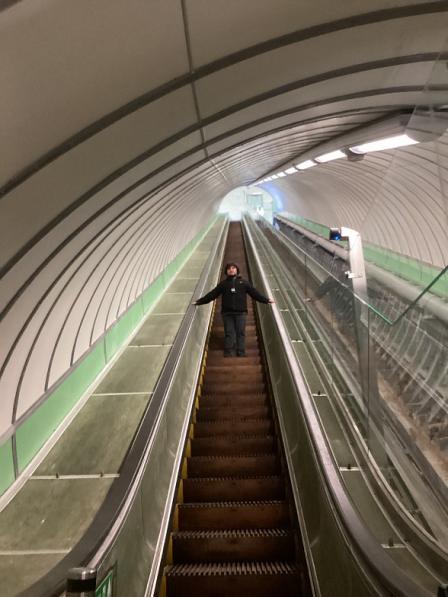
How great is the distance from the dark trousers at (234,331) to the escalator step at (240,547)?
4.22 metres

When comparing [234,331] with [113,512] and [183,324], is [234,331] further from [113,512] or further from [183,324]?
[113,512]

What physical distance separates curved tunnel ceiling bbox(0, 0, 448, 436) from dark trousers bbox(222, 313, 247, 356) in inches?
98.2

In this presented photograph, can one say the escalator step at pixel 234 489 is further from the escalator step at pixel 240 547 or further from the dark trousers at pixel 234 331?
the dark trousers at pixel 234 331

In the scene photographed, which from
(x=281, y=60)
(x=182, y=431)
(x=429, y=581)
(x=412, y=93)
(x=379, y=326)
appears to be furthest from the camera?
(x=182, y=431)

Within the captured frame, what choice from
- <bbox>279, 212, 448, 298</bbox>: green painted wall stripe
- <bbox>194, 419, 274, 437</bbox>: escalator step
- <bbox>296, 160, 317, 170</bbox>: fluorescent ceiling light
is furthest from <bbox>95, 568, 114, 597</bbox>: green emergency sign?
<bbox>296, 160, 317, 170</bbox>: fluorescent ceiling light

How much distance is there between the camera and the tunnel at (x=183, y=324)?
2.61 m

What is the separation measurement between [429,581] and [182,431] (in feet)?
11.9

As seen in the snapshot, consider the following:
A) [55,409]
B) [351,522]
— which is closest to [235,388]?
[55,409]

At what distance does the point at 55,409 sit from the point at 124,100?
13.8ft

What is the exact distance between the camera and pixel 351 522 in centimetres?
306

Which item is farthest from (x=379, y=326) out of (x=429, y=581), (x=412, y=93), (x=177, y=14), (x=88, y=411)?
(x=88, y=411)

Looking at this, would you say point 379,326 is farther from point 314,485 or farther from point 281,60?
point 281,60

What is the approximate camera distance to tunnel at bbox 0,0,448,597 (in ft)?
8.55

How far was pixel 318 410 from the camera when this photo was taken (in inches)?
195
